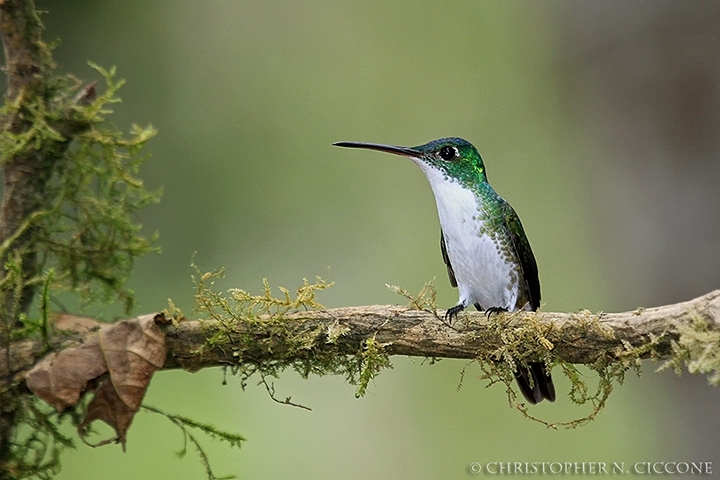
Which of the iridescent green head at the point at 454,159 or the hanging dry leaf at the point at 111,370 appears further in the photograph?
the iridescent green head at the point at 454,159

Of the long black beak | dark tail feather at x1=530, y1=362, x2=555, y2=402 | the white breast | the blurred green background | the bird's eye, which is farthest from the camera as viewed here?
the blurred green background

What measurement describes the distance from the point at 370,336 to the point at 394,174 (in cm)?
681

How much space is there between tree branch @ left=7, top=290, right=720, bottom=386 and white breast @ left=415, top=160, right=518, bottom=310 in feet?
3.44

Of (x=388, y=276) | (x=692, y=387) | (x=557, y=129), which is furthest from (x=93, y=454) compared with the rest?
(x=557, y=129)

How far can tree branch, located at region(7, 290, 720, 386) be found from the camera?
2.60 meters

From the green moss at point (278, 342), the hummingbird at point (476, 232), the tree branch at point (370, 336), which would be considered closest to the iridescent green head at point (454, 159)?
the hummingbird at point (476, 232)

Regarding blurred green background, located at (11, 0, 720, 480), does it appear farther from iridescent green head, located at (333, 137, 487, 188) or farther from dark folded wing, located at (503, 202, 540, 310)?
iridescent green head, located at (333, 137, 487, 188)

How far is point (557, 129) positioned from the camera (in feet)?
29.9

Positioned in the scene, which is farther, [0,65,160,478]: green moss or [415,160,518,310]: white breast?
[415,160,518,310]: white breast

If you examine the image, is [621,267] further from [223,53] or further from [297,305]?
[223,53]

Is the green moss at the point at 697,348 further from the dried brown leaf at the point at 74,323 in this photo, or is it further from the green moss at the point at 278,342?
the dried brown leaf at the point at 74,323

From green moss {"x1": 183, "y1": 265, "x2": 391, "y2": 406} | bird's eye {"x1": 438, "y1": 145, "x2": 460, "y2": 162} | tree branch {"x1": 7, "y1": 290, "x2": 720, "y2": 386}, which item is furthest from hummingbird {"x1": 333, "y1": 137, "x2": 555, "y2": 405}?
green moss {"x1": 183, "y1": 265, "x2": 391, "y2": 406}

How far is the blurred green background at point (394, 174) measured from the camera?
193 inches

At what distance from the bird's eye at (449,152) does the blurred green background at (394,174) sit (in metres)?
1.51
